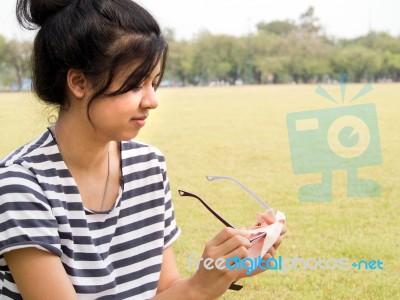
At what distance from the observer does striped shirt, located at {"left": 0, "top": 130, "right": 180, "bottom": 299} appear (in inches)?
45.2

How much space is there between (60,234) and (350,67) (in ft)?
138

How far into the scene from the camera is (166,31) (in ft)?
4.38

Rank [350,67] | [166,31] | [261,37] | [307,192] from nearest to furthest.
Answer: [166,31], [307,192], [350,67], [261,37]

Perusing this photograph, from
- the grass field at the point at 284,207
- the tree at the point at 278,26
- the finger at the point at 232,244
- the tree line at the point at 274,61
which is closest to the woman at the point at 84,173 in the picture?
the finger at the point at 232,244

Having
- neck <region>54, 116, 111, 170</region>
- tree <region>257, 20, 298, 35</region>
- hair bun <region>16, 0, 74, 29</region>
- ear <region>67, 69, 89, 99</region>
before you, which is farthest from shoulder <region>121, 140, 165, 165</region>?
tree <region>257, 20, 298, 35</region>

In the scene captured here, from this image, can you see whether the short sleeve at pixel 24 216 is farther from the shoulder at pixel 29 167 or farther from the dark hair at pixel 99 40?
the dark hair at pixel 99 40

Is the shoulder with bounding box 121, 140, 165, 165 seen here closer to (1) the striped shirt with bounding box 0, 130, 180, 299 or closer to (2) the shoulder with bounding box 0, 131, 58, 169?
(1) the striped shirt with bounding box 0, 130, 180, 299

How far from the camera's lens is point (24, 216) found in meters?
1.15

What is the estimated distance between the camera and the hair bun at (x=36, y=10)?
47.4 inches

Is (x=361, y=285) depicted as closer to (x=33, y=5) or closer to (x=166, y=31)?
(x=166, y=31)

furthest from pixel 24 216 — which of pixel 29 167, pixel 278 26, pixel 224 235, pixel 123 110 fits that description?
pixel 278 26

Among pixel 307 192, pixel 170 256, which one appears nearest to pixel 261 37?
pixel 307 192

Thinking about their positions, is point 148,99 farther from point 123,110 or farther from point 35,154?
point 35,154

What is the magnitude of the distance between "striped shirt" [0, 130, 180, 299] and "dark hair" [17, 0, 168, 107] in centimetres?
16
